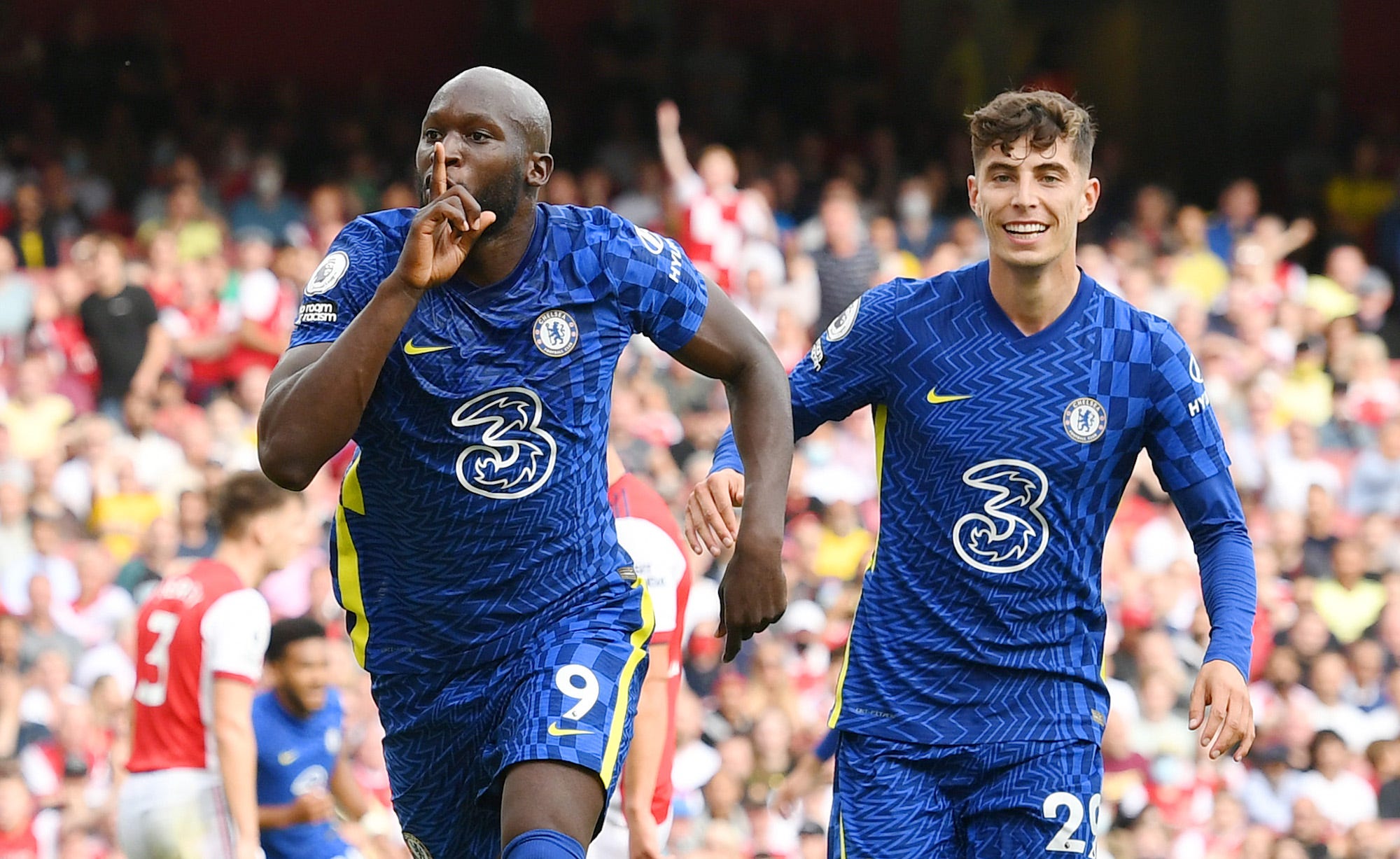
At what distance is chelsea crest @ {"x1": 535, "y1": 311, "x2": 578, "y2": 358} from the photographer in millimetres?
4363

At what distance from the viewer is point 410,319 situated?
14.1 ft

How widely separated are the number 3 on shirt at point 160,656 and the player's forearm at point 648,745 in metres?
1.67

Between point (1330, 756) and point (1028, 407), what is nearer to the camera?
point (1028, 407)

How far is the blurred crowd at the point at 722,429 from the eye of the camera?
9.68 meters

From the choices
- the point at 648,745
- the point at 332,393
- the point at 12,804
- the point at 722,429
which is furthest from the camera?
the point at 722,429

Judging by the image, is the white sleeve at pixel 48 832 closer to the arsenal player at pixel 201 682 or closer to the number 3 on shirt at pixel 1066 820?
the arsenal player at pixel 201 682

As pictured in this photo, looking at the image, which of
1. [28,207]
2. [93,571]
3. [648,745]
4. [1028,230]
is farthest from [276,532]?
[28,207]

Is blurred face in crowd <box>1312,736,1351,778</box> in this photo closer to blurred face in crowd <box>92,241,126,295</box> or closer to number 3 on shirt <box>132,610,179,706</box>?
number 3 on shirt <box>132,610,179,706</box>

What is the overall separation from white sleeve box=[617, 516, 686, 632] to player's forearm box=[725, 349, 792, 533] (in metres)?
1.19

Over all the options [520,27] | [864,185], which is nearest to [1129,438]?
[864,185]

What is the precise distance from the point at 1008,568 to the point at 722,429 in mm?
7504

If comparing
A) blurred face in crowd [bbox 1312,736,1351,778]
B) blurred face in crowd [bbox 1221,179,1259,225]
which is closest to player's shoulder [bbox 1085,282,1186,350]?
blurred face in crowd [bbox 1312,736,1351,778]

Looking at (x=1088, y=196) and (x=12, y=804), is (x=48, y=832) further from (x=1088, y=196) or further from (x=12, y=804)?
(x=1088, y=196)

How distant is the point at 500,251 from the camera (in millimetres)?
4367
